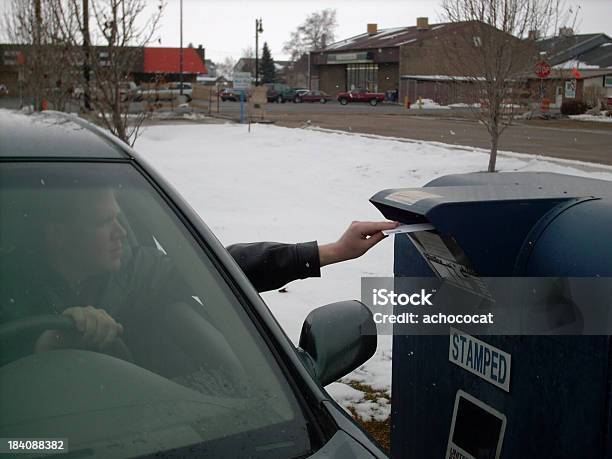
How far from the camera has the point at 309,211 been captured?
33.2 ft

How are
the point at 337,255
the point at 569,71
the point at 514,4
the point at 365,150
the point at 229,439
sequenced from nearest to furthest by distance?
1. the point at 229,439
2. the point at 337,255
3. the point at 514,4
4. the point at 365,150
5. the point at 569,71

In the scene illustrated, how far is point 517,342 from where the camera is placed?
2.36 m

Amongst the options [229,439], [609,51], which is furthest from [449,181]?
[609,51]

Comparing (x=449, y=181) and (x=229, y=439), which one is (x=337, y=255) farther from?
(x=229, y=439)

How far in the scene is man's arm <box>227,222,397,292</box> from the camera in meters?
2.79

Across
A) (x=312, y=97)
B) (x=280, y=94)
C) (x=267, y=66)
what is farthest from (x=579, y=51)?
(x=267, y=66)

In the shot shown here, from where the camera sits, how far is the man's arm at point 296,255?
279 cm

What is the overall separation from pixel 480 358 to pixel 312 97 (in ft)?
198

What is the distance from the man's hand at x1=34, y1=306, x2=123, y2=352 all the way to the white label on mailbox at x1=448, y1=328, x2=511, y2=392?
1.19 m

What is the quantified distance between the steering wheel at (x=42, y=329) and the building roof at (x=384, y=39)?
5956 cm

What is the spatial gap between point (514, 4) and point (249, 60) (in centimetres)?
9343

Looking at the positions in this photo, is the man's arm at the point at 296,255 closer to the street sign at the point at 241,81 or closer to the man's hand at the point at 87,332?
the man's hand at the point at 87,332

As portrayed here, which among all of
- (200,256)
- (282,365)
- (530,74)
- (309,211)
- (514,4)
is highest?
A: (514,4)

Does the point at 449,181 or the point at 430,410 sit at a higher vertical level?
the point at 449,181
